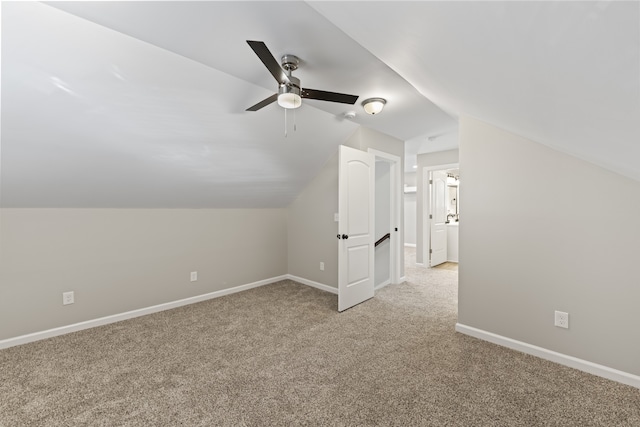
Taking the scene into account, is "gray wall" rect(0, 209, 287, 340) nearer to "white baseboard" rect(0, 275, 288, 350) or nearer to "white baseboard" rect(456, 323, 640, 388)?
"white baseboard" rect(0, 275, 288, 350)

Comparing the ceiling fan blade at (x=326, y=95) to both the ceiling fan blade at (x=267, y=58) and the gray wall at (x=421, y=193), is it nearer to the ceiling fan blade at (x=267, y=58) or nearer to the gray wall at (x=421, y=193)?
the ceiling fan blade at (x=267, y=58)

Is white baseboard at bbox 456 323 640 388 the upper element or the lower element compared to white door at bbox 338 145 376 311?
lower

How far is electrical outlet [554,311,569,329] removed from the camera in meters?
2.19

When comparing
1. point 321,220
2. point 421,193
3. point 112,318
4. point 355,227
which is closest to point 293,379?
point 355,227

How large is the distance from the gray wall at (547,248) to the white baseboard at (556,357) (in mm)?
42

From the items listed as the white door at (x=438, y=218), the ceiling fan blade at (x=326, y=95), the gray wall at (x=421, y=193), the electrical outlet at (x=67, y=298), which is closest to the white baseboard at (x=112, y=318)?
the electrical outlet at (x=67, y=298)

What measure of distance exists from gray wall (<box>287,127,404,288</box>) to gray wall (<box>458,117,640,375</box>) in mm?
1537

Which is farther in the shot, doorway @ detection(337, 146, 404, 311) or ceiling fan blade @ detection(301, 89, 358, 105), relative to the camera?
doorway @ detection(337, 146, 404, 311)

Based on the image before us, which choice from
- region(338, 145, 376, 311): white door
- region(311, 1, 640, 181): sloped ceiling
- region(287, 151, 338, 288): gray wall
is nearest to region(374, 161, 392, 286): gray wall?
region(338, 145, 376, 311): white door

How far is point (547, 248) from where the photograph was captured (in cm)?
227

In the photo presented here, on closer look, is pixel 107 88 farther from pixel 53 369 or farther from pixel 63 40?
pixel 53 369

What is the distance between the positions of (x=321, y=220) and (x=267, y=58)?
275 centimetres

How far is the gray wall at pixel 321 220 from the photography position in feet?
13.2

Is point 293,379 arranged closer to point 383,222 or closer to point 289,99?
point 289,99
